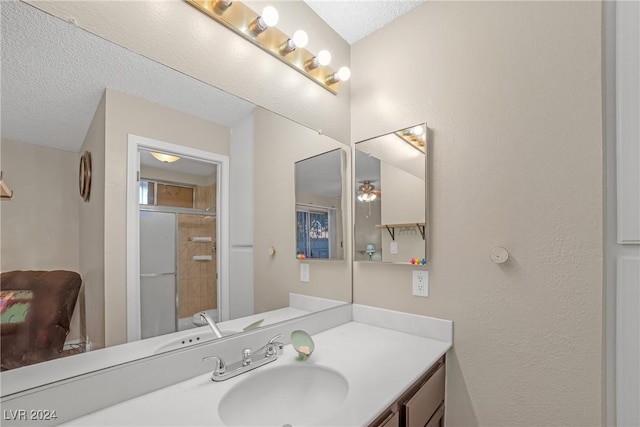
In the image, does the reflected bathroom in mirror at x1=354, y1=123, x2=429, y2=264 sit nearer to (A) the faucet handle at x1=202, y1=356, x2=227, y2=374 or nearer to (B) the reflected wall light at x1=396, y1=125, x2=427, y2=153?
(B) the reflected wall light at x1=396, y1=125, x2=427, y2=153

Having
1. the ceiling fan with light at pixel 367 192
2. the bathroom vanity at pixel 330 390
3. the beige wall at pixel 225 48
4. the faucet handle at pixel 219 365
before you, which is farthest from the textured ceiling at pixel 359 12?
the faucet handle at pixel 219 365

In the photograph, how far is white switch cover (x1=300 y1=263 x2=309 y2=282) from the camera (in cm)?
150

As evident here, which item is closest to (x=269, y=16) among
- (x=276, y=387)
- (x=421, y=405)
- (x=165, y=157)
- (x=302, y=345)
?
(x=165, y=157)

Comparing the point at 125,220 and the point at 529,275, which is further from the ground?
the point at 125,220

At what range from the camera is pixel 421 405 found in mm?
1062

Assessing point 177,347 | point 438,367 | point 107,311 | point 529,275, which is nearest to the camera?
point 107,311

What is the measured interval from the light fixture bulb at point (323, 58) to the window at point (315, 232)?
0.75m

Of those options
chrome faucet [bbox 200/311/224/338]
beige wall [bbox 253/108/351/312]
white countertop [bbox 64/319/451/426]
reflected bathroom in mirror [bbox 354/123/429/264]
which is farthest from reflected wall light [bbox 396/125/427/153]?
chrome faucet [bbox 200/311/224/338]

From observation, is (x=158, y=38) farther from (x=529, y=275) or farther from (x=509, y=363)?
(x=509, y=363)

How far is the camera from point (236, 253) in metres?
1.19

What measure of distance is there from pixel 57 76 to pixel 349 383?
1232mm

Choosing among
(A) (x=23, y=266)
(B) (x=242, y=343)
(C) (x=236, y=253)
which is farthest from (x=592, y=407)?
(A) (x=23, y=266)

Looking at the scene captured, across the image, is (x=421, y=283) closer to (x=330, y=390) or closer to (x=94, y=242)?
(x=330, y=390)

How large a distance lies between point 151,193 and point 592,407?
1.61 metres
